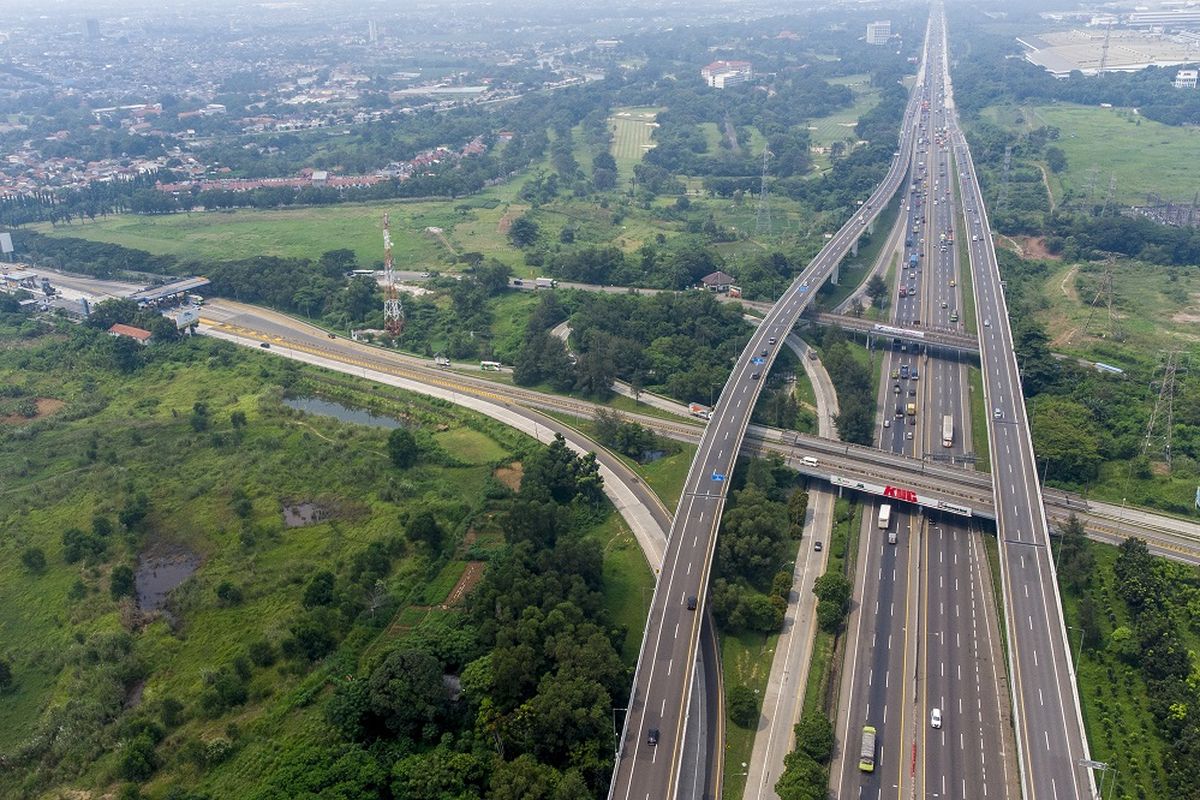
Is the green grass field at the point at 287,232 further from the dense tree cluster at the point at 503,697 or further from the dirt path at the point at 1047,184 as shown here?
the dirt path at the point at 1047,184

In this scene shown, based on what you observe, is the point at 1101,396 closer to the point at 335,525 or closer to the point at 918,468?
the point at 918,468

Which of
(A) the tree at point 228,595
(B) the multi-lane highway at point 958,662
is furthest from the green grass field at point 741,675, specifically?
(A) the tree at point 228,595

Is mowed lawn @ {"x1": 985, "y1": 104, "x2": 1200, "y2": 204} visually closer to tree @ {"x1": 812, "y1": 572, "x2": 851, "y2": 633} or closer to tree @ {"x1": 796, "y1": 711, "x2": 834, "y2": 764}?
tree @ {"x1": 812, "y1": 572, "x2": 851, "y2": 633}

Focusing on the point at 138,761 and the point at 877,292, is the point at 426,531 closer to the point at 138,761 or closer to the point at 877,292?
the point at 138,761

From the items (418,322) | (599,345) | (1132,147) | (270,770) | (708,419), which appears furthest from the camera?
(1132,147)

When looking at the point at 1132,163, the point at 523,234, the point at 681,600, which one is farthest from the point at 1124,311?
the point at 523,234

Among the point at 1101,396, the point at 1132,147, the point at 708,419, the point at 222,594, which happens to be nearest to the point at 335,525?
the point at 222,594

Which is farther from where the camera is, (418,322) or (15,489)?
(418,322)

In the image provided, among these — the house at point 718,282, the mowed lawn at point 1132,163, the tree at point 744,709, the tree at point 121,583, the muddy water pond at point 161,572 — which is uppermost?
the mowed lawn at point 1132,163
